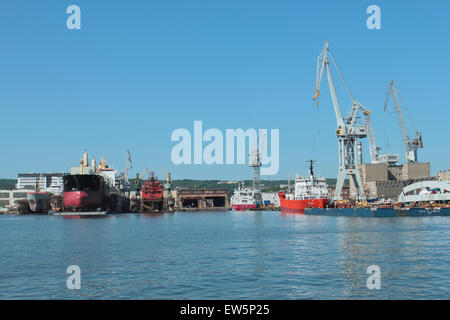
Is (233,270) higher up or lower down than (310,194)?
lower down

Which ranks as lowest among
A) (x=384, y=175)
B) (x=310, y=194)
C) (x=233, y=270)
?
(x=233, y=270)

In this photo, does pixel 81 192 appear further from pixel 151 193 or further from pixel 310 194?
pixel 310 194

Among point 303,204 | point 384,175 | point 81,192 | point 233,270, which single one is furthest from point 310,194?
point 233,270

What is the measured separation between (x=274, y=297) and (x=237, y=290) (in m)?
2.40

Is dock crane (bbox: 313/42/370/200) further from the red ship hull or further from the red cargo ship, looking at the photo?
the red cargo ship

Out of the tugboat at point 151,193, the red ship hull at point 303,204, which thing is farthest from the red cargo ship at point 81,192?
the red ship hull at point 303,204

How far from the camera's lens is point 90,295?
22703 mm

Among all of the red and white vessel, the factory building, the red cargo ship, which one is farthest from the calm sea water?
the factory building

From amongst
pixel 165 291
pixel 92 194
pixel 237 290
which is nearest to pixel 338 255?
pixel 237 290

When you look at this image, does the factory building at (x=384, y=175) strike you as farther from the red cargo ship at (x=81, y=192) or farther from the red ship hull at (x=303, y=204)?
the red cargo ship at (x=81, y=192)

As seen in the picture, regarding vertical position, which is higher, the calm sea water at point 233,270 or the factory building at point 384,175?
the factory building at point 384,175

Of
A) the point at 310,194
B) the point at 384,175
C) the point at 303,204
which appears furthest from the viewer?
the point at 384,175
